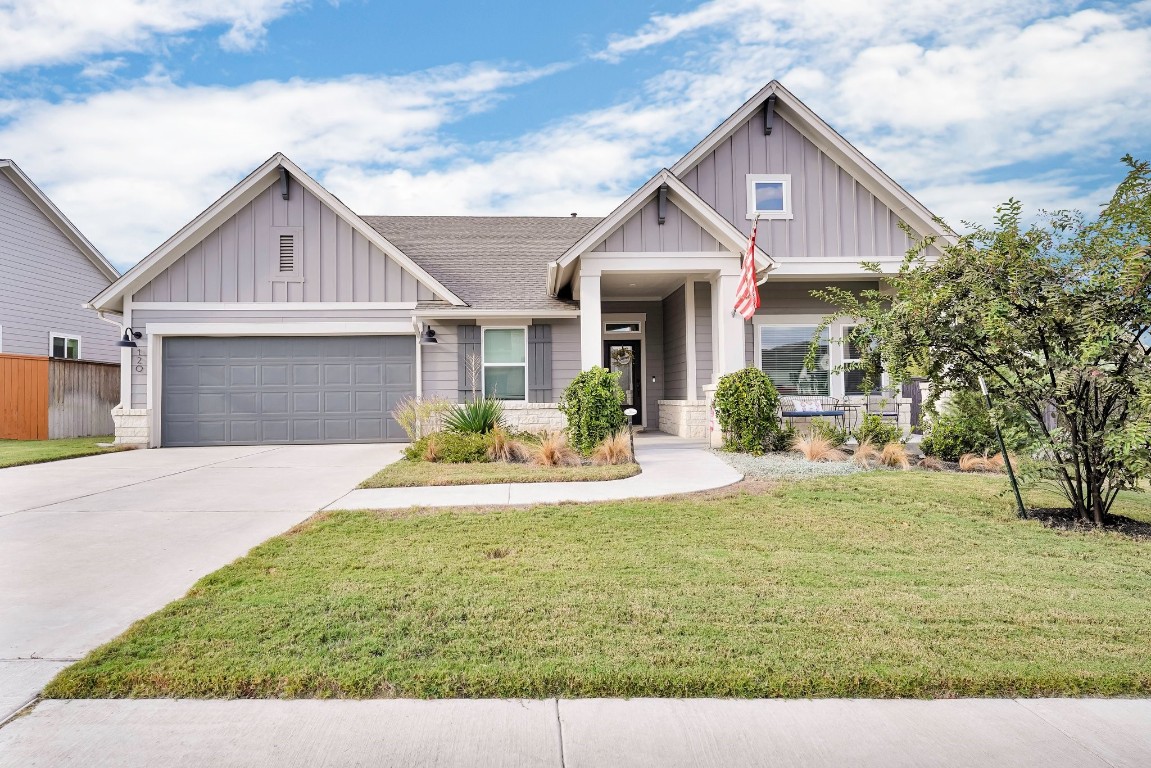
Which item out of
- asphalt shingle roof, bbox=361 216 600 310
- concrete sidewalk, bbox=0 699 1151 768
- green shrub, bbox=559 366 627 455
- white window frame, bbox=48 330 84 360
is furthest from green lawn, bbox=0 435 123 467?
concrete sidewalk, bbox=0 699 1151 768

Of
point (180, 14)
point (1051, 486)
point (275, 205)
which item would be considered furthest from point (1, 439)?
point (1051, 486)

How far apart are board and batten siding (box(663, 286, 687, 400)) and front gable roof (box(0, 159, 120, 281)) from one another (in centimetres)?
1839

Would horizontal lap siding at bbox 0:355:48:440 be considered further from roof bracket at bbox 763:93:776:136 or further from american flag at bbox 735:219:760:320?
roof bracket at bbox 763:93:776:136

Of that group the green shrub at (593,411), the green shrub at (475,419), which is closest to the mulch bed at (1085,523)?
the green shrub at (593,411)

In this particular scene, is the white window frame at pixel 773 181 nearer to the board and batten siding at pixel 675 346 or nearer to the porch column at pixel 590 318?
the board and batten siding at pixel 675 346

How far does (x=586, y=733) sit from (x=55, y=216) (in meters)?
24.3

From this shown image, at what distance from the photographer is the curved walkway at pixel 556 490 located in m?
7.21

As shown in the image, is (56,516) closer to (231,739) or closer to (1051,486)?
(231,739)

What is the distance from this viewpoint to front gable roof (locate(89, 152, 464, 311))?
1330 centimetres

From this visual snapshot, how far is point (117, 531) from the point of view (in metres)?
6.01

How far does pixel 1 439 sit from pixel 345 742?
1847 centimetres

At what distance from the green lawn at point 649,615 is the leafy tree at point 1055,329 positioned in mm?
925

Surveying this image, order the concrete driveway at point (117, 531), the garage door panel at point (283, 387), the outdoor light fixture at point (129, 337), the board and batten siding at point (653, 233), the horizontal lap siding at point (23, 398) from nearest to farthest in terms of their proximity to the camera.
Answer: the concrete driveway at point (117, 531), the board and batten siding at point (653, 233), the outdoor light fixture at point (129, 337), the garage door panel at point (283, 387), the horizontal lap siding at point (23, 398)

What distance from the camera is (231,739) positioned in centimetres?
256
